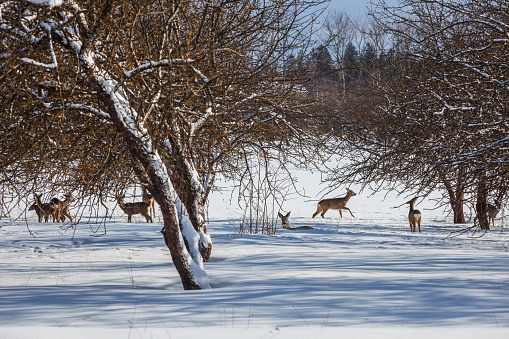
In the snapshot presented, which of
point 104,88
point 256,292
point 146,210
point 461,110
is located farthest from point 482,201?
point 146,210

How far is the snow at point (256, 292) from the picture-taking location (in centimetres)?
291

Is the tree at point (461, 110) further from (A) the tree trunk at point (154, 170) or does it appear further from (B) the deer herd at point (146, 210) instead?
(A) the tree trunk at point (154, 170)

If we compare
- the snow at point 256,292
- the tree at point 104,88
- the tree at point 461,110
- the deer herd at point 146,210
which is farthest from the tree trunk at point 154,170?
the deer herd at point 146,210

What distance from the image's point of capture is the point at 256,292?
13.2ft

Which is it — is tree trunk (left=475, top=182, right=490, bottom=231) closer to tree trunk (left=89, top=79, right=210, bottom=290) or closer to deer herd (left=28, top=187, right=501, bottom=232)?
deer herd (left=28, top=187, right=501, bottom=232)

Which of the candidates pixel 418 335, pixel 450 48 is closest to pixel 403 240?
pixel 450 48

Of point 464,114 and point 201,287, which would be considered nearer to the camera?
point 201,287

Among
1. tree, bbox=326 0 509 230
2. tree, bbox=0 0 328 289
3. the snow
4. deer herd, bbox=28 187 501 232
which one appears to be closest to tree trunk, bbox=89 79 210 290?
tree, bbox=0 0 328 289

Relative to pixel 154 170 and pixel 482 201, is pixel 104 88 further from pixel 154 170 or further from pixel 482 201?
pixel 482 201

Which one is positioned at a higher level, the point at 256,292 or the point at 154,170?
the point at 154,170

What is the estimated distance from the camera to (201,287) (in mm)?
4738

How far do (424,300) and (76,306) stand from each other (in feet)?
10.1

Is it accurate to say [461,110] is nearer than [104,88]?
No

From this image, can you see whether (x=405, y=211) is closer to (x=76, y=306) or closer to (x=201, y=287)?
(x=201, y=287)
